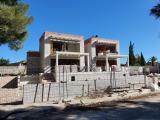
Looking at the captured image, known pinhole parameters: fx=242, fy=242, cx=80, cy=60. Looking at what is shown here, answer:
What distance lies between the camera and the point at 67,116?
15.2 metres

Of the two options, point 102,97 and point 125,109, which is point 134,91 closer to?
point 102,97

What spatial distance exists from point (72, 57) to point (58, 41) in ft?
11.1

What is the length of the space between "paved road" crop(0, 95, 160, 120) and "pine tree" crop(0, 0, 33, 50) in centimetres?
771

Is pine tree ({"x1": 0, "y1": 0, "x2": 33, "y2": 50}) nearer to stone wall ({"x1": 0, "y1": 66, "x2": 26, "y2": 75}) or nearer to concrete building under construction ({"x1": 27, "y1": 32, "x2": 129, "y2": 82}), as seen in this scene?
concrete building under construction ({"x1": 27, "y1": 32, "x2": 129, "y2": 82})

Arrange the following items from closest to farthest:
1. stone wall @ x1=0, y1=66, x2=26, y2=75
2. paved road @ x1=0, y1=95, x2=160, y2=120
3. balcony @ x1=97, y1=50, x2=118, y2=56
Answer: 1. paved road @ x1=0, y1=95, x2=160, y2=120
2. stone wall @ x1=0, y1=66, x2=26, y2=75
3. balcony @ x1=97, y1=50, x2=118, y2=56

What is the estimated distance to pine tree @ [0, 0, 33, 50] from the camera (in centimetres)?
2053

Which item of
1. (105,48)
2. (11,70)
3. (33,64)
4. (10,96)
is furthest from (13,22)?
(105,48)

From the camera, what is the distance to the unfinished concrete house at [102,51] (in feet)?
130

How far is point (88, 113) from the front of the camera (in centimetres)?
1611

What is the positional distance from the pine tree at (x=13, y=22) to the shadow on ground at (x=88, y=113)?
744 cm

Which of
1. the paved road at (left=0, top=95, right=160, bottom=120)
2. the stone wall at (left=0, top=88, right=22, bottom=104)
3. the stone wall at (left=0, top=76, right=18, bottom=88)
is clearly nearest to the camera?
the paved road at (left=0, top=95, right=160, bottom=120)

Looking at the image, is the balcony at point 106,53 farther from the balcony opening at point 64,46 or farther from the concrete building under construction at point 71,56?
the balcony opening at point 64,46

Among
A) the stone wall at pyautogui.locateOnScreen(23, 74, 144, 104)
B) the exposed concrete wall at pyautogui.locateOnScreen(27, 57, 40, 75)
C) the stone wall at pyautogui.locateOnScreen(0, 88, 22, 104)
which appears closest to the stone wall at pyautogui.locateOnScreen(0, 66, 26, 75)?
the exposed concrete wall at pyautogui.locateOnScreen(27, 57, 40, 75)

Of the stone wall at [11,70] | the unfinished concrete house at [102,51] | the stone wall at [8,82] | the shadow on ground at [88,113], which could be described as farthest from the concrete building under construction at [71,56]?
the shadow on ground at [88,113]
